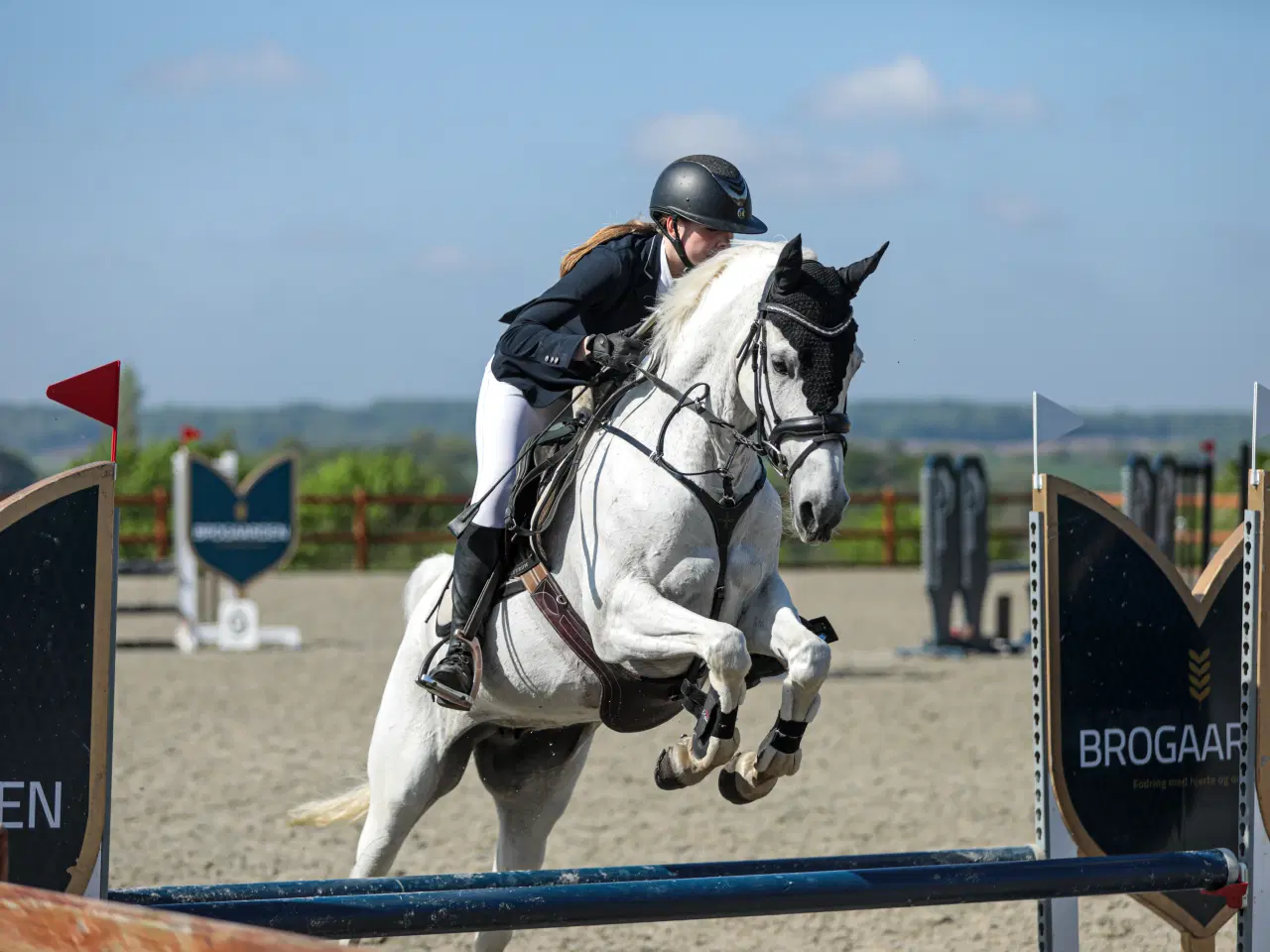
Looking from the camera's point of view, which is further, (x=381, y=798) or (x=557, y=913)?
(x=381, y=798)

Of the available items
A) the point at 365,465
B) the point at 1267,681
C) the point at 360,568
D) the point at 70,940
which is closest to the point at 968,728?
the point at 1267,681

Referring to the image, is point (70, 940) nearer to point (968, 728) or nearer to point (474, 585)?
point (474, 585)

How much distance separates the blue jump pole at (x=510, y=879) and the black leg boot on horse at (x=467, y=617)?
506mm

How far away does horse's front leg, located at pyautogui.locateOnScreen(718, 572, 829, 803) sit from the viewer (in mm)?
3096

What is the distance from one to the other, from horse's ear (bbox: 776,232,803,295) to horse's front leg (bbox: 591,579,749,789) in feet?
2.30

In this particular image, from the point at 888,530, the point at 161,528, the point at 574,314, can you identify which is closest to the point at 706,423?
the point at 574,314

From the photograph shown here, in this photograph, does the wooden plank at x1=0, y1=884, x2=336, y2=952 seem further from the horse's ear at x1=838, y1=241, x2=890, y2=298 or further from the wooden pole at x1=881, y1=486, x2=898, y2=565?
the wooden pole at x1=881, y1=486, x2=898, y2=565

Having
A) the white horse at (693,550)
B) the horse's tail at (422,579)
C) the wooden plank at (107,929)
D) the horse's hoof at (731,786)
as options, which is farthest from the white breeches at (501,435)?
the wooden plank at (107,929)

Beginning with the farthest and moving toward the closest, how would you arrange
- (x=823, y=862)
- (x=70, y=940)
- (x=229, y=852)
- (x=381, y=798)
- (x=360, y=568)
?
(x=360, y=568) < (x=229, y=852) < (x=381, y=798) < (x=823, y=862) < (x=70, y=940)

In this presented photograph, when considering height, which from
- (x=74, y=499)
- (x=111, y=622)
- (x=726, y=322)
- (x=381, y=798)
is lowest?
(x=381, y=798)

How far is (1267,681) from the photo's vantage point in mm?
3504

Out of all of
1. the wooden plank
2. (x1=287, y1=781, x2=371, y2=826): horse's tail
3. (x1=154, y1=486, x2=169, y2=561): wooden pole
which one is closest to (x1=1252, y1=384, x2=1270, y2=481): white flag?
(x1=287, y1=781, x2=371, y2=826): horse's tail

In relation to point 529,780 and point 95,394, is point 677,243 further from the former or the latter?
point 529,780

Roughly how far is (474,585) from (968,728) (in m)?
5.90
